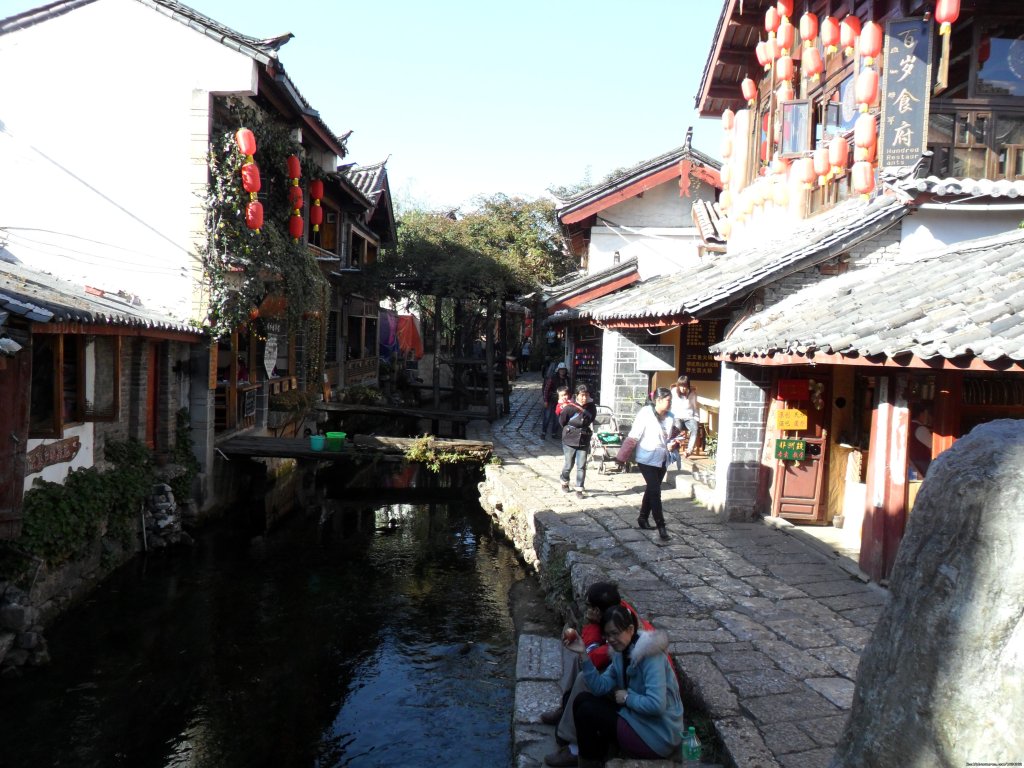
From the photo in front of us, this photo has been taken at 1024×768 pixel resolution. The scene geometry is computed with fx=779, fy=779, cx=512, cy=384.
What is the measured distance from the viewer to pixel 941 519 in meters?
2.44

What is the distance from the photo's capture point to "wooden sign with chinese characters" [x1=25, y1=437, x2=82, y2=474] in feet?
26.6

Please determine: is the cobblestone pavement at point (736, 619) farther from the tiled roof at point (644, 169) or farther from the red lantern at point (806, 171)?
the tiled roof at point (644, 169)

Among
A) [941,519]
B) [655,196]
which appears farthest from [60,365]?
[655,196]

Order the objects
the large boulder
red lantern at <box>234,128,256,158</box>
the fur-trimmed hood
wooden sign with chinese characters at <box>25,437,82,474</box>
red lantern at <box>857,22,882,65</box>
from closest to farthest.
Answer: the large boulder < the fur-trimmed hood < wooden sign with chinese characters at <box>25,437,82,474</box> < red lantern at <box>857,22,882,65</box> < red lantern at <box>234,128,256,158</box>

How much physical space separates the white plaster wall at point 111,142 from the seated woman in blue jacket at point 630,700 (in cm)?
959

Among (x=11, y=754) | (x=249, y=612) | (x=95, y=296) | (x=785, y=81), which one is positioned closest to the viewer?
(x=11, y=754)

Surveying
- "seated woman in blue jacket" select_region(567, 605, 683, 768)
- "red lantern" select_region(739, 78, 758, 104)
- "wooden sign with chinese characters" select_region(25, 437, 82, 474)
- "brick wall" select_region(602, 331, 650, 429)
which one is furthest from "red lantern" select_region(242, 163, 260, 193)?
"seated woman in blue jacket" select_region(567, 605, 683, 768)

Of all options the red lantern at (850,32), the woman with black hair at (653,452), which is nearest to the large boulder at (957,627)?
the woman with black hair at (653,452)

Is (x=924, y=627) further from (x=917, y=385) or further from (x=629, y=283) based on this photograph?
(x=629, y=283)

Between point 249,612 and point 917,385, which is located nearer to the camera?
point 917,385

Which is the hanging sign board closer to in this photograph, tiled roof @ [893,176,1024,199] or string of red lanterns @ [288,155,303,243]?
tiled roof @ [893,176,1024,199]

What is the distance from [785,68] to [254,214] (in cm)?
860

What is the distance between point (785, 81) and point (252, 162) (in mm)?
8583

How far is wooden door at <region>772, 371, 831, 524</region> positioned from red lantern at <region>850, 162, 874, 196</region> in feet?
8.97
